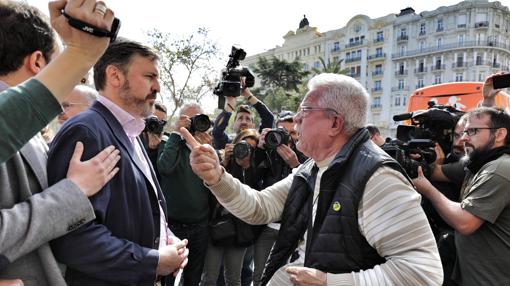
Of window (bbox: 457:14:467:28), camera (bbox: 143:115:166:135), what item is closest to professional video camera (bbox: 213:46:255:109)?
camera (bbox: 143:115:166:135)

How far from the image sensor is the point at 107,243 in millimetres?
1604

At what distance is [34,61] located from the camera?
1.36 meters

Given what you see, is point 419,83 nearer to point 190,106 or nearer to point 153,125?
point 190,106

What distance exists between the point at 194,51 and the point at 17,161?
24.6m

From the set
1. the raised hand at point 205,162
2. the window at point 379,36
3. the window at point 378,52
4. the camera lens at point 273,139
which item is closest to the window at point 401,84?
the window at point 378,52

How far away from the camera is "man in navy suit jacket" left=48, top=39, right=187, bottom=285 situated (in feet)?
5.17

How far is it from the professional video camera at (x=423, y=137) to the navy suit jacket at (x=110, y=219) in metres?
1.67

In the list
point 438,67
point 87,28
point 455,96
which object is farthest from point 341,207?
point 438,67

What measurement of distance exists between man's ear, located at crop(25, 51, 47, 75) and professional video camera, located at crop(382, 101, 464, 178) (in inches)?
82.9

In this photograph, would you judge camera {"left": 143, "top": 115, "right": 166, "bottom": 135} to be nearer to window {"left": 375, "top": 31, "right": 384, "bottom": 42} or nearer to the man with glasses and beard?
the man with glasses and beard

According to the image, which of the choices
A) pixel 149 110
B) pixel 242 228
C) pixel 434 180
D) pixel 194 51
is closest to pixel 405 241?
pixel 149 110

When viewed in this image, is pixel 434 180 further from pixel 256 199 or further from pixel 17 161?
pixel 17 161

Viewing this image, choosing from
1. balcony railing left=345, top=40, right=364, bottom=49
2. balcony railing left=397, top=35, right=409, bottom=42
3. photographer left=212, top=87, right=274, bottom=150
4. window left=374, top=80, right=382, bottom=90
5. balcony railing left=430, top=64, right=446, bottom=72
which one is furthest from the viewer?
balcony railing left=345, top=40, right=364, bottom=49

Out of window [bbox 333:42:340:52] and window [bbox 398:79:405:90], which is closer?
window [bbox 398:79:405:90]
